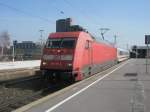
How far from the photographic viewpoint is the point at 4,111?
1358 centimetres

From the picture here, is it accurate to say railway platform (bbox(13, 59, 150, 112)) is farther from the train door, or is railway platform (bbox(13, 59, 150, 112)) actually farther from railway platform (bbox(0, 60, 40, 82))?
railway platform (bbox(0, 60, 40, 82))

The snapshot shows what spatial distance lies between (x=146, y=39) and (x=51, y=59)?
37.2 feet

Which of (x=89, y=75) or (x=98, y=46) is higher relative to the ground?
(x=98, y=46)

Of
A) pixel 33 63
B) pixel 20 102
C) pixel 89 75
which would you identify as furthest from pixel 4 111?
pixel 33 63

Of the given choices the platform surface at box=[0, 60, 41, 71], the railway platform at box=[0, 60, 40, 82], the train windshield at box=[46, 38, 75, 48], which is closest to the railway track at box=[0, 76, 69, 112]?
the train windshield at box=[46, 38, 75, 48]

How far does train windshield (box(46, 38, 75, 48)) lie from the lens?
21.6 metres

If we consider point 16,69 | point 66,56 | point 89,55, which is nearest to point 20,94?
point 66,56

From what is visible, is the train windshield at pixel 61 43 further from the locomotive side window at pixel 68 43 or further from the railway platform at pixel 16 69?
the railway platform at pixel 16 69

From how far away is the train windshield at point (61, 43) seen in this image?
21.6 meters

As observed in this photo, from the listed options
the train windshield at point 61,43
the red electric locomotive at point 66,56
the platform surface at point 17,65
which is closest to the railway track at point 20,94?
the red electric locomotive at point 66,56

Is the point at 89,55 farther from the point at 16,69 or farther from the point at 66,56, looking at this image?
the point at 16,69

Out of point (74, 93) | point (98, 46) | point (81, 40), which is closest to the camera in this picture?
point (74, 93)

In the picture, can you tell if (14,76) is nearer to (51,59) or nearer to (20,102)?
(51,59)

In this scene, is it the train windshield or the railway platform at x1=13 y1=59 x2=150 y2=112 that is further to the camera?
the train windshield
